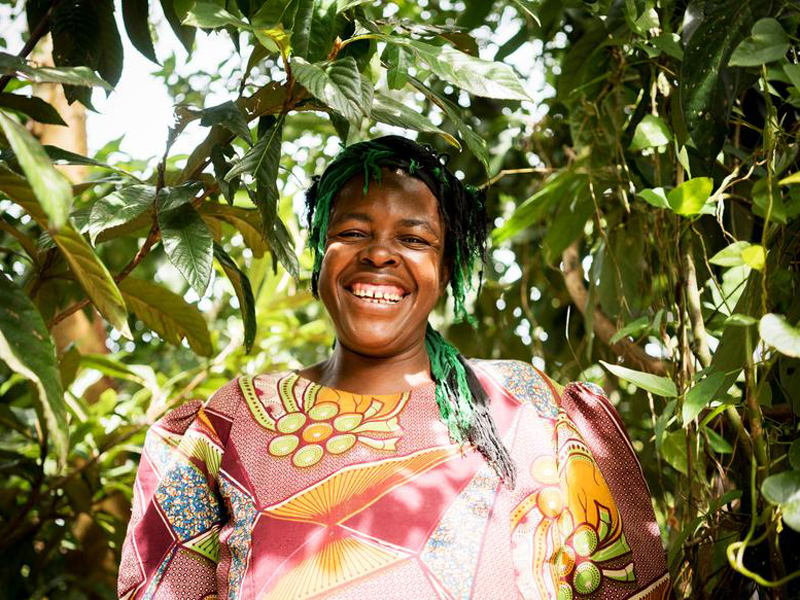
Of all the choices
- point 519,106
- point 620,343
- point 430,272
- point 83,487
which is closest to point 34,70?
point 430,272

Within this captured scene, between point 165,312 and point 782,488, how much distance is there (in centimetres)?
106

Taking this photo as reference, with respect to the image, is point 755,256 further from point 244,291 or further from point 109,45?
point 109,45

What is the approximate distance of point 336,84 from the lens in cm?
113

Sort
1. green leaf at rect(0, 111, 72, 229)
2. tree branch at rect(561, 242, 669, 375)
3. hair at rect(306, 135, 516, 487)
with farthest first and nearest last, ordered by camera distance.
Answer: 1. tree branch at rect(561, 242, 669, 375)
2. hair at rect(306, 135, 516, 487)
3. green leaf at rect(0, 111, 72, 229)

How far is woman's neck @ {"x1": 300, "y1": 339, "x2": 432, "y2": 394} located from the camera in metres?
1.55

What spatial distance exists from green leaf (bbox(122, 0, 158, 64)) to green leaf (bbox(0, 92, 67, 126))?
195 mm

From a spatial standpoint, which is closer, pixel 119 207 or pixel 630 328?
pixel 119 207

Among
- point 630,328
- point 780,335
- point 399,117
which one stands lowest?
point 630,328

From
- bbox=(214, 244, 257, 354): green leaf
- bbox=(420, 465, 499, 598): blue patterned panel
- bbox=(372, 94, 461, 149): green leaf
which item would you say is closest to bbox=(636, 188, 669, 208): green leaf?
bbox=(372, 94, 461, 149): green leaf

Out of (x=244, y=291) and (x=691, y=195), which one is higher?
(x=691, y=195)

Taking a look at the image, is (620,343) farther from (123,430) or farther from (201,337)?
(123,430)

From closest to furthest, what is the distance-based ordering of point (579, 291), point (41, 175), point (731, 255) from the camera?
point (41, 175) < point (731, 255) < point (579, 291)

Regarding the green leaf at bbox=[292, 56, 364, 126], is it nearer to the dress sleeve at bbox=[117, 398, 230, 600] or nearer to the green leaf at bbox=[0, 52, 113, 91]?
the green leaf at bbox=[0, 52, 113, 91]

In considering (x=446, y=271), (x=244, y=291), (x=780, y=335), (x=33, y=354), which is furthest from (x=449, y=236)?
(x=33, y=354)
